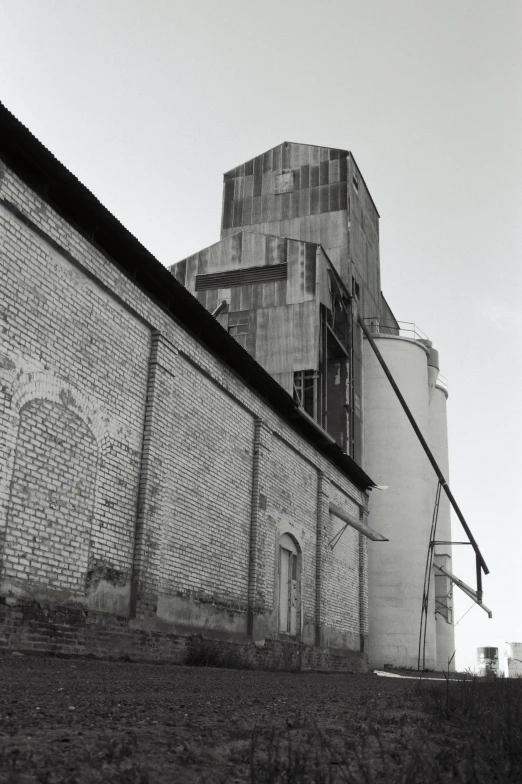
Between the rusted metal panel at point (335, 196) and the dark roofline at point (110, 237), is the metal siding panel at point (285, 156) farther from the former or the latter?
the dark roofline at point (110, 237)

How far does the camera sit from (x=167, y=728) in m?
3.46

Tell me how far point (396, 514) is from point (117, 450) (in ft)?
56.5

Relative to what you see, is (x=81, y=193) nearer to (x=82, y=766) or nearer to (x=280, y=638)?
(x=82, y=766)

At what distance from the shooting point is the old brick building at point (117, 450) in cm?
848

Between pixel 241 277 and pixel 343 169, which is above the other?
pixel 343 169

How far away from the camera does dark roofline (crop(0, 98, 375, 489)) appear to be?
8641 millimetres

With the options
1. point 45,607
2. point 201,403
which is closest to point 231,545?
point 201,403

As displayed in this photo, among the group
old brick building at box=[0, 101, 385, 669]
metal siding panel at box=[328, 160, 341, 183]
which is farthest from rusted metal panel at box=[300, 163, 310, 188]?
old brick building at box=[0, 101, 385, 669]

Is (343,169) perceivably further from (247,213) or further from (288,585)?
(288,585)

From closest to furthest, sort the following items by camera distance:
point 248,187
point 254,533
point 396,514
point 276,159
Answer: point 254,533 → point 396,514 → point 276,159 → point 248,187

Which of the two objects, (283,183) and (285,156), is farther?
(285,156)

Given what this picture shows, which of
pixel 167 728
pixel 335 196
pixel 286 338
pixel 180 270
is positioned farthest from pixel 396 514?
pixel 167 728

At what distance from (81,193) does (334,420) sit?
1562 cm

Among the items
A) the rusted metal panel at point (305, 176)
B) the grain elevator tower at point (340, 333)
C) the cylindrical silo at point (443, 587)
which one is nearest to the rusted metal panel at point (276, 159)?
the grain elevator tower at point (340, 333)
